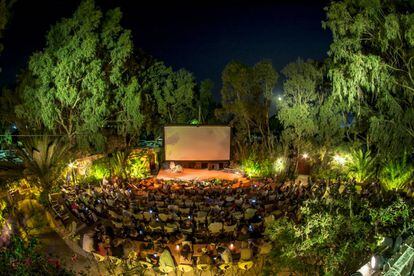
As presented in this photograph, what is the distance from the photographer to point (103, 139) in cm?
1962

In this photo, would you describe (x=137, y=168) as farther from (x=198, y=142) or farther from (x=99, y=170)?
(x=198, y=142)

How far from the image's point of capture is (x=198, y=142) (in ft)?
65.6

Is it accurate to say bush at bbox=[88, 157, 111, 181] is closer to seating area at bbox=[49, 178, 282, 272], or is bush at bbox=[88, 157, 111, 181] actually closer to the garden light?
seating area at bbox=[49, 178, 282, 272]

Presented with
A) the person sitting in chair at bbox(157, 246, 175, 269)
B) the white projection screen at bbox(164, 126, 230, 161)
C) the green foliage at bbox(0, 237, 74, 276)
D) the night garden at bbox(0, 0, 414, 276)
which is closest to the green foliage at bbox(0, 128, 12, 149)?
the night garden at bbox(0, 0, 414, 276)

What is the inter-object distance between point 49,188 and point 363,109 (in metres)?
11.7

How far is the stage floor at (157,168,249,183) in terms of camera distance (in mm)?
17922

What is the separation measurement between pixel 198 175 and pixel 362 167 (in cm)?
683

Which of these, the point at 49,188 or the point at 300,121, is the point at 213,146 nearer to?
the point at 300,121

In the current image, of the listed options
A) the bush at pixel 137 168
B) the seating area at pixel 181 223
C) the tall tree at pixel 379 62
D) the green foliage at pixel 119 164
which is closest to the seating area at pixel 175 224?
the seating area at pixel 181 223

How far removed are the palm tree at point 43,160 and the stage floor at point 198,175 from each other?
5.45 m

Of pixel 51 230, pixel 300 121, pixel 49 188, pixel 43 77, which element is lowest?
pixel 51 230

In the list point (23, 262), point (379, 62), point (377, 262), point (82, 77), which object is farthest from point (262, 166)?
point (23, 262)

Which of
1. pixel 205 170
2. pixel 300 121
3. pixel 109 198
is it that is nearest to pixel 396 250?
pixel 109 198

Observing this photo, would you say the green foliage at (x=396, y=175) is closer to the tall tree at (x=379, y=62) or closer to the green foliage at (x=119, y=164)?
the tall tree at (x=379, y=62)
